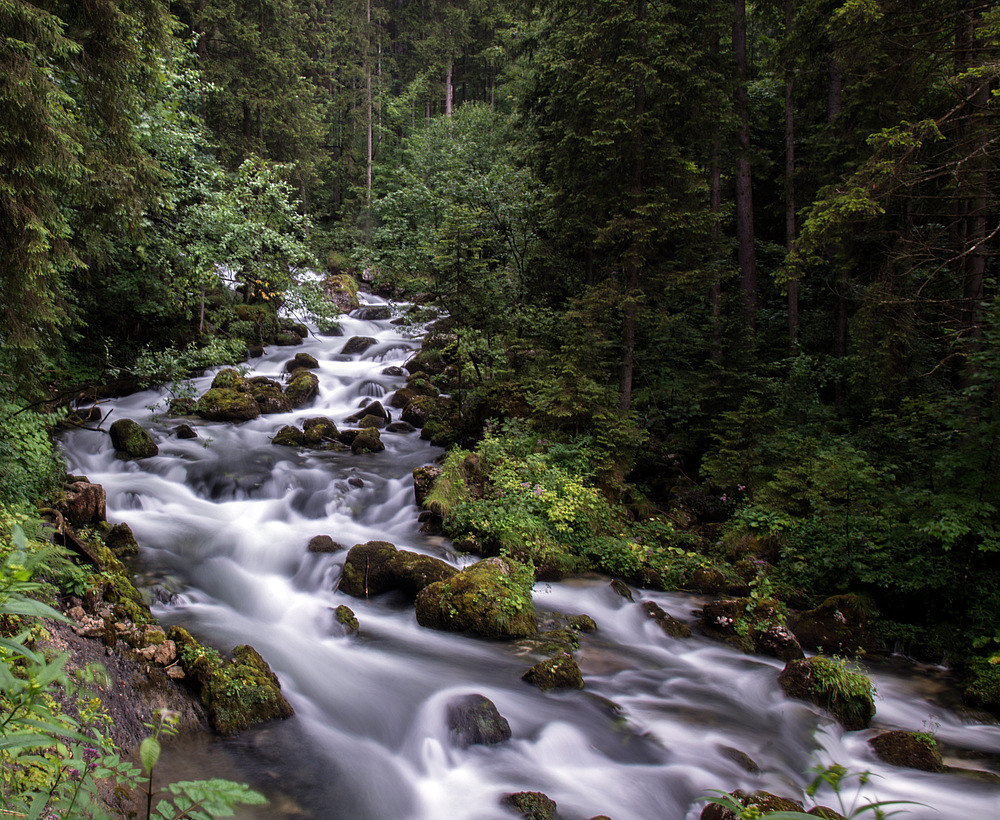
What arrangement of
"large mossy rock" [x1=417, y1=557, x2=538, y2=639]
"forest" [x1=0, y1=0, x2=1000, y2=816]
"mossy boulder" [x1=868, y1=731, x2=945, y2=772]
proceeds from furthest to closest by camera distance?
1. "large mossy rock" [x1=417, y1=557, x2=538, y2=639]
2. "forest" [x1=0, y1=0, x2=1000, y2=816]
3. "mossy boulder" [x1=868, y1=731, x2=945, y2=772]

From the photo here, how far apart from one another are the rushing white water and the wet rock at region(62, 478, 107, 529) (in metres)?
0.77

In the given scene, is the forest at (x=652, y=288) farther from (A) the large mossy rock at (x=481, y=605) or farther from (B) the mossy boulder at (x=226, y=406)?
(B) the mossy boulder at (x=226, y=406)

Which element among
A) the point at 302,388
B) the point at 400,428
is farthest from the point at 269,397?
the point at 400,428

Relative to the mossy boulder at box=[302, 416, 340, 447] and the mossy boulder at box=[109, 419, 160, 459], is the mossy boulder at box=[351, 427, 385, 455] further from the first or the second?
the mossy boulder at box=[109, 419, 160, 459]

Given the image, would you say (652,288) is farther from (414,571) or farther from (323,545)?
(323,545)

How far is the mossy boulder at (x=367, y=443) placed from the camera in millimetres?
13664

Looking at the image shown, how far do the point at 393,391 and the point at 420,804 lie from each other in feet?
44.4

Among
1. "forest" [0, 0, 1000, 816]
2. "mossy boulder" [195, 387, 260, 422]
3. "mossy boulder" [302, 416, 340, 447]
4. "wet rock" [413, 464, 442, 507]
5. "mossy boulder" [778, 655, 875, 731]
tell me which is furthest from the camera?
"mossy boulder" [195, 387, 260, 422]

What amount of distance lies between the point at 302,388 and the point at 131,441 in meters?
5.41

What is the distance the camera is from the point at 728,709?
20.8 ft

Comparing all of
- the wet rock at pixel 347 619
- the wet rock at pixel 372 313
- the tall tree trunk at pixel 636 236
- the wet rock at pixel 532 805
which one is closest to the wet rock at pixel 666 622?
the wet rock at pixel 532 805

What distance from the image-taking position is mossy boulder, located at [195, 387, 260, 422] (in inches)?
556

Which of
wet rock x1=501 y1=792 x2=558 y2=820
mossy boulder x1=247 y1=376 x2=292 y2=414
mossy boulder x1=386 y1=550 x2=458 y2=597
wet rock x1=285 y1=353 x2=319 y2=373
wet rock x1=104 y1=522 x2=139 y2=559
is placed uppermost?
wet rock x1=285 y1=353 x2=319 y2=373

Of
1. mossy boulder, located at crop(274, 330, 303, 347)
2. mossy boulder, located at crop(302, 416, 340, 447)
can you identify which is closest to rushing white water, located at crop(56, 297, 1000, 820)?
mossy boulder, located at crop(302, 416, 340, 447)
